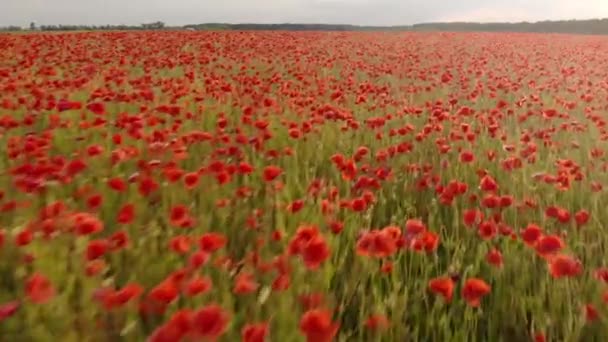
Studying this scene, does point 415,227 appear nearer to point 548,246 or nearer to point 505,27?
point 548,246

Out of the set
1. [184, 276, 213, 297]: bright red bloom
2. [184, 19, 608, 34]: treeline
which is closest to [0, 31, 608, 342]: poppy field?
[184, 276, 213, 297]: bright red bloom

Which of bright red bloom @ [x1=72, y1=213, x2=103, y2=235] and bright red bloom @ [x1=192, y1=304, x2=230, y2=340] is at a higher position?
bright red bloom @ [x1=192, y1=304, x2=230, y2=340]

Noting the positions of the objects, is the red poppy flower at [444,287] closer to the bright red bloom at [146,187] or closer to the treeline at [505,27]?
the bright red bloom at [146,187]

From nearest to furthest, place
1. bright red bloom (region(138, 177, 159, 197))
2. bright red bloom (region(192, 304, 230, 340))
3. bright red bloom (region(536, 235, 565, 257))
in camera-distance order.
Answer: bright red bloom (region(192, 304, 230, 340)), bright red bloom (region(536, 235, 565, 257)), bright red bloom (region(138, 177, 159, 197))

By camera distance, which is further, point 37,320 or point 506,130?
point 506,130

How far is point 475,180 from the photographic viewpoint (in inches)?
122

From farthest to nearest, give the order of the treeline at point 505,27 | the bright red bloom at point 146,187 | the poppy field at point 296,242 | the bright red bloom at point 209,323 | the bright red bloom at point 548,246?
the treeline at point 505,27 < the bright red bloom at point 146,187 < the bright red bloom at point 548,246 < the poppy field at point 296,242 < the bright red bloom at point 209,323

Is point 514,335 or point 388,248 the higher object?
point 388,248

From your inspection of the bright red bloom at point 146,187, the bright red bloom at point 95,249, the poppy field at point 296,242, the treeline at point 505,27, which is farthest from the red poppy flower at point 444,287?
the treeline at point 505,27

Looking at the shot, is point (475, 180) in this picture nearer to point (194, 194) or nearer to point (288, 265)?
point (194, 194)

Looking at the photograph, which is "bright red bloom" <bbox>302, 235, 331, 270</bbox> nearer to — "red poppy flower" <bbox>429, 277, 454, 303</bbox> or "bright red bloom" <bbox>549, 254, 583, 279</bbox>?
"red poppy flower" <bbox>429, 277, 454, 303</bbox>

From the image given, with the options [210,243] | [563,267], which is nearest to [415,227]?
[563,267]

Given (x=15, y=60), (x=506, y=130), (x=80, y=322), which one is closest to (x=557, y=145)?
(x=506, y=130)

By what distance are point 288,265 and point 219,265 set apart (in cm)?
26
